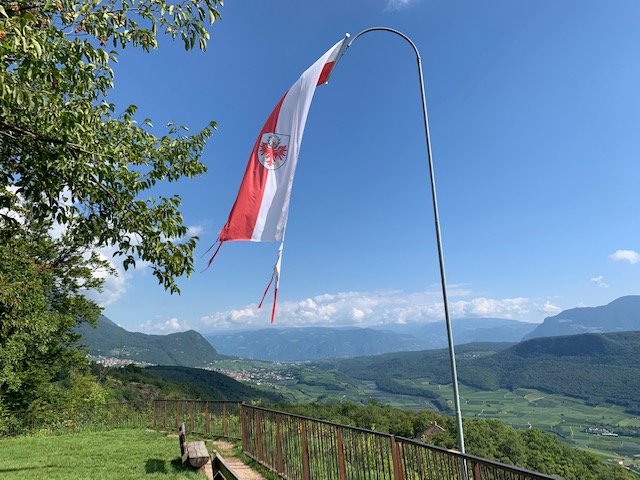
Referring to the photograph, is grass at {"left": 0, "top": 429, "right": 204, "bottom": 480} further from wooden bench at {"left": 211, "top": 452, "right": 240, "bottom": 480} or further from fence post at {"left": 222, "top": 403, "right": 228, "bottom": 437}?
wooden bench at {"left": 211, "top": 452, "right": 240, "bottom": 480}

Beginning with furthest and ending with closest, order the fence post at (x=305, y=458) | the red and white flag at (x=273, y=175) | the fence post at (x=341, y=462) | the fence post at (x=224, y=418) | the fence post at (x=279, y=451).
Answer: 1. the fence post at (x=224, y=418)
2. the fence post at (x=279, y=451)
3. the fence post at (x=305, y=458)
4. the fence post at (x=341, y=462)
5. the red and white flag at (x=273, y=175)

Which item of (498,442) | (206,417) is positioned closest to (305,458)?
(206,417)

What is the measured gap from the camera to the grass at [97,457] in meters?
8.84

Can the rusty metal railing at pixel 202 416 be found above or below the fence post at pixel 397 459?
below

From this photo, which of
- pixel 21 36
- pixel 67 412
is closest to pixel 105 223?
pixel 21 36

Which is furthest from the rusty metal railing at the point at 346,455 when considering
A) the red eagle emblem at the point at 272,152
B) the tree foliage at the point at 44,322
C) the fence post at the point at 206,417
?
the tree foliage at the point at 44,322

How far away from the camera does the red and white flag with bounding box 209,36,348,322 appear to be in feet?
20.4

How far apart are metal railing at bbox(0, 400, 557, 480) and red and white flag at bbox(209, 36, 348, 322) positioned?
2.60 metres

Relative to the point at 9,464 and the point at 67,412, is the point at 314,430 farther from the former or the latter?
the point at 67,412

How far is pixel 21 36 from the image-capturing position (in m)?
3.50

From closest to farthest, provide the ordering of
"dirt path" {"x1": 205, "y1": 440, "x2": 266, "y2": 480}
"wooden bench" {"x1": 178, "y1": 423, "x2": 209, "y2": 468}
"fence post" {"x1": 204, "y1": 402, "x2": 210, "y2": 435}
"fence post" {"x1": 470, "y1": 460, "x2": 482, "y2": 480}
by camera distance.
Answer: "fence post" {"x1": 470, "y1": 460, "x2": 482, "y2": 480} < "wooden bench" {"x1": 178, "y1": 423, "x2": 209, "y2": 468} < "dirt path" {"x1": 205, "y1": 440, "x2": 266, "y2": 480} < "fence post" {"x1": 204, "y1": 402, "x2": 210, "y2": 435}

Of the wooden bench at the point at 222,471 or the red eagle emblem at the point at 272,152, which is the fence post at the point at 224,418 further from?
the red eagle emblem at the point at 272,152

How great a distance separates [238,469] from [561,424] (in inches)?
7023

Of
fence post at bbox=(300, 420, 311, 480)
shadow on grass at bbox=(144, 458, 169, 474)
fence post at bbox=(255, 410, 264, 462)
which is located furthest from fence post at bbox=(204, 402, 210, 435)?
fence post at bbox=(300, 420, 311, 480)
